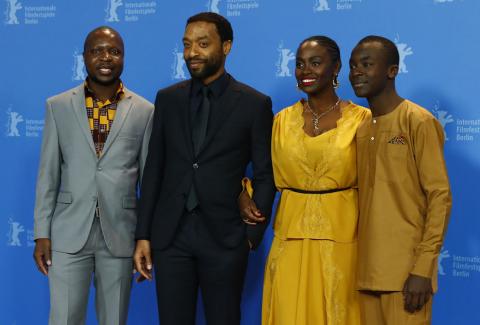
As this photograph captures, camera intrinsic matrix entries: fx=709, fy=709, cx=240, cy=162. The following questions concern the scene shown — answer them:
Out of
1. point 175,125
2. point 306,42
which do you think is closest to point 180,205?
point 175,125

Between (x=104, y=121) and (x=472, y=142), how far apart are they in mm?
1623

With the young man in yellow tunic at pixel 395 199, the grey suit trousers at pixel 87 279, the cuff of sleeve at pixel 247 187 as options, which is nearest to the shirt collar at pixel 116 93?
the grey suit trousers at pixel 87 279

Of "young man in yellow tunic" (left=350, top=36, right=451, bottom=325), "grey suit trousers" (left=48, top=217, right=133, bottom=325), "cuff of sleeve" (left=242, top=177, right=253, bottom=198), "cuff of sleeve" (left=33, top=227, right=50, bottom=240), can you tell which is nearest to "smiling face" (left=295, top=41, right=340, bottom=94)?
"young man in yellow tunic" (left=350, top=36, right=451, bottom=325)

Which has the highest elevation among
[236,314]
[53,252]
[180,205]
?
[180,205]

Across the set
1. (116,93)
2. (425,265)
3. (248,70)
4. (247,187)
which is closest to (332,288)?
(425,265)

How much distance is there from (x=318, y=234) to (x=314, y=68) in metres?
0.62

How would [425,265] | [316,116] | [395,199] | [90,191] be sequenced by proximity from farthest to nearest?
[90,191] → [316,116] → [395,199] → [425,265]

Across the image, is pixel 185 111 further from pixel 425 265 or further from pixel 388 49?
pixel 425 265

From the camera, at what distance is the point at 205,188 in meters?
2.71

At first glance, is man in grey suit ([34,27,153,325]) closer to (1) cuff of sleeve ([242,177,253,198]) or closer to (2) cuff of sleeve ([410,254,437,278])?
(1) cuff of sleeve ([242,177,253,198])

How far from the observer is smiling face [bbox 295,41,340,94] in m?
2.63

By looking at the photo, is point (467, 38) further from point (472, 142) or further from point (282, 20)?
point (282, 20)

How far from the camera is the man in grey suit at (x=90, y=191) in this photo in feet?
9.52

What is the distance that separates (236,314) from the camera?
2.77m
